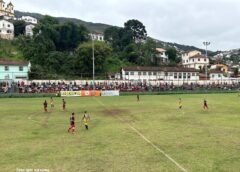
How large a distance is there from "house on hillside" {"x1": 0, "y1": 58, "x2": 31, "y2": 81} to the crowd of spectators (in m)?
8.36

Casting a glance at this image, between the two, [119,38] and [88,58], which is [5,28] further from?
[88,58]

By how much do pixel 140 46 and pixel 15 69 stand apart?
47.3 metres

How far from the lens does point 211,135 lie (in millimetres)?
25766

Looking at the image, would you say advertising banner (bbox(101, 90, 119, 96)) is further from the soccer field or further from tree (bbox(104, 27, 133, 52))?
tree (bbox(104, 27, 133, 52))

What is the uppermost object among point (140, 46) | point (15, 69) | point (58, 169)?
point (140, 46)

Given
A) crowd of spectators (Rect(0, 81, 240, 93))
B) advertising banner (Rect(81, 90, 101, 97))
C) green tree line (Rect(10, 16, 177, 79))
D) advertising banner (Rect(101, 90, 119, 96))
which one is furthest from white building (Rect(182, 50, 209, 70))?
advertising banner (Rect(81, 90, 101, 97))

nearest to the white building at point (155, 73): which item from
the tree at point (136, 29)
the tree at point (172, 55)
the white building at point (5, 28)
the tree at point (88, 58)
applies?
the tree at point (88, 58)

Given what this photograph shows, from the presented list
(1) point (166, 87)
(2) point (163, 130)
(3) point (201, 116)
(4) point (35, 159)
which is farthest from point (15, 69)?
(4) point (35, 159)

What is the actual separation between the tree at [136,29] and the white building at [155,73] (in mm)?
34605

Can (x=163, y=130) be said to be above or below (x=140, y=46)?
below

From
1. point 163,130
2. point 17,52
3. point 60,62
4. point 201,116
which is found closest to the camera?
point 163,130

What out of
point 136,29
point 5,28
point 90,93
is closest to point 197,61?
point 136,29

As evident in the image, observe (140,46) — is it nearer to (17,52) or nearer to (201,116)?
(17,52)

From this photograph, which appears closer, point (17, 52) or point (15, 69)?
point (15, 69)
